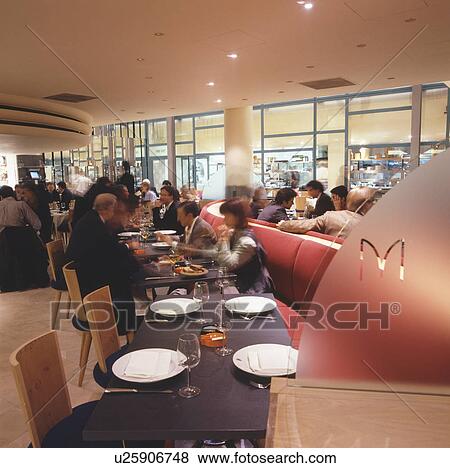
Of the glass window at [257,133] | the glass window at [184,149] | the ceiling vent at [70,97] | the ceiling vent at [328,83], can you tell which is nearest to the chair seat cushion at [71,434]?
the glass window at [257,133]

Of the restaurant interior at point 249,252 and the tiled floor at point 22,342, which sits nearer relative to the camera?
the restaurant interior at point 249,252

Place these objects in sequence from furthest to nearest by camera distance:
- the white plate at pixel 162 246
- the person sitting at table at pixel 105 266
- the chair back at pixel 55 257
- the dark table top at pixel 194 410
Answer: the chair back at pixel 55 257
the white plate at pixel 162 246
the person sitting at table at pixel 105 266
the dark table top at pixel 194 410

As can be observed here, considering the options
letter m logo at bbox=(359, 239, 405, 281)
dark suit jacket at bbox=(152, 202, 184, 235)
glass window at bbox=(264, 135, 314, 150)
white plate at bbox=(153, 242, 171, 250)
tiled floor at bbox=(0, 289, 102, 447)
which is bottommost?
tiled floor at bbox=(0, 289, 102, 447)

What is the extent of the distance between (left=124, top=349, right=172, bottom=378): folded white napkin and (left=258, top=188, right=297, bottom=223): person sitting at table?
2659 mm

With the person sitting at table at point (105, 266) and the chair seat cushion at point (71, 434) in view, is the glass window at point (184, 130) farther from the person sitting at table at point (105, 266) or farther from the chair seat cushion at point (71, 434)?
the chair seat cushion at point (71, 434)

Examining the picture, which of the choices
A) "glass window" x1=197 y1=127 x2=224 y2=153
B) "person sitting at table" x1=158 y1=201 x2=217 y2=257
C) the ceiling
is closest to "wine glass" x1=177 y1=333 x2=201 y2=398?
the ceiling

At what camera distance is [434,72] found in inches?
230

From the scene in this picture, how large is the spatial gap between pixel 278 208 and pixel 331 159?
284cm

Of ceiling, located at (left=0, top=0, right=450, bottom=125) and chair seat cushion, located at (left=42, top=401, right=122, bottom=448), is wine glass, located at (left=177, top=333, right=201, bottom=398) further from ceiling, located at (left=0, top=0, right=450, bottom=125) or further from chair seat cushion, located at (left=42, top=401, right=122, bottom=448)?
ceiling, located at (left=0, top=0, right=450, bottom=125)

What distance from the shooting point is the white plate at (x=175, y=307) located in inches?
84.2

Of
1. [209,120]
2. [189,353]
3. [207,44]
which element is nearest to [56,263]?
[207,44]

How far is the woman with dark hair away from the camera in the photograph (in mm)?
2850

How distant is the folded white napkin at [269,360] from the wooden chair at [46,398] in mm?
579

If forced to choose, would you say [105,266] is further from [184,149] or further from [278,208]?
[184,149]
